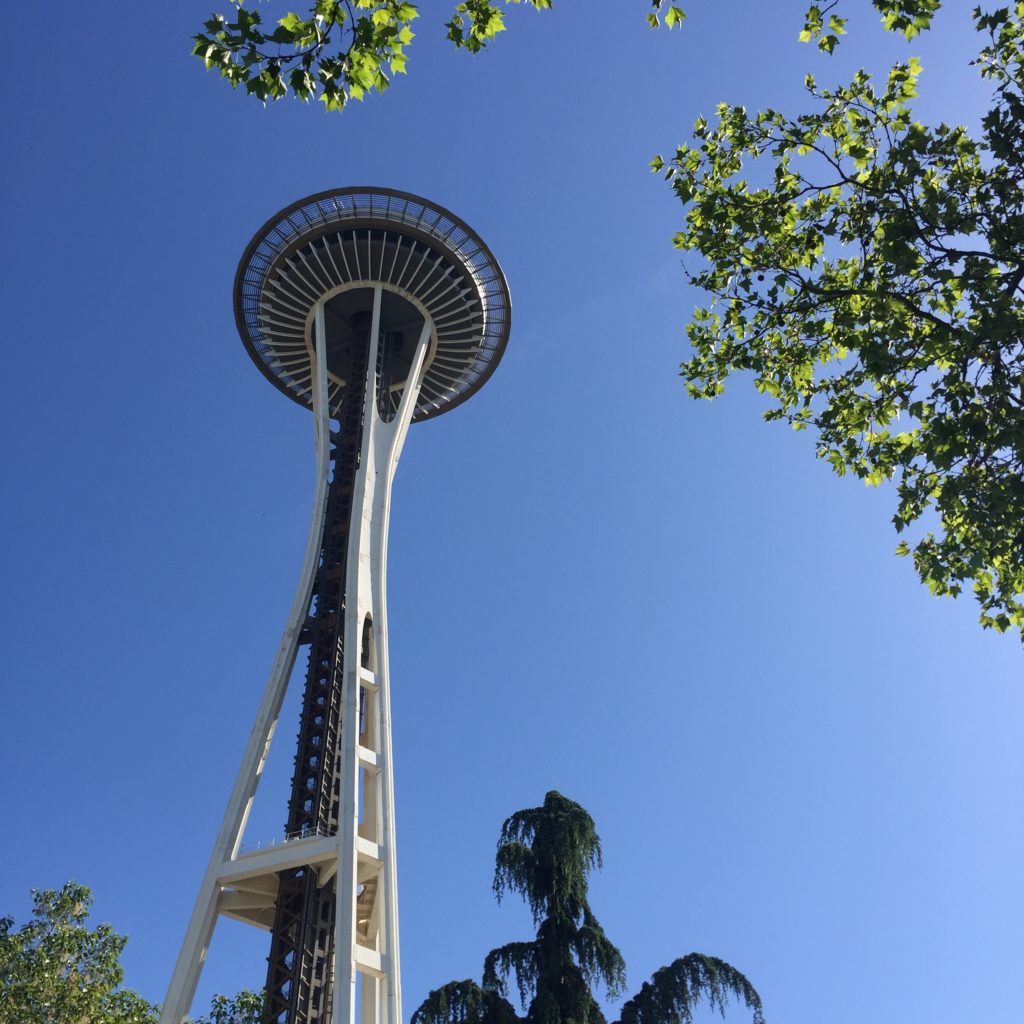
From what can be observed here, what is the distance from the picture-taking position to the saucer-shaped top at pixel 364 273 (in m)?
32.5

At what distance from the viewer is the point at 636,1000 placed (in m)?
22.4

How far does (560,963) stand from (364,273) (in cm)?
2182

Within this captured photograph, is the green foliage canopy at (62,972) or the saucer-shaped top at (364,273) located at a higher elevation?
the saucer-shaped top at (364,273)

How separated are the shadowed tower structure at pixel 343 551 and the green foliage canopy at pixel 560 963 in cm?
287

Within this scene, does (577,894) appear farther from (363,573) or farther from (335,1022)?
(363,573)

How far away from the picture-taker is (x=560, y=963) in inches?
890

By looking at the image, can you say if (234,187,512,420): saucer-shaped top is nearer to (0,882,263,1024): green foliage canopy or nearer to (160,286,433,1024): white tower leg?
(160,286,433,1024): white tower leg

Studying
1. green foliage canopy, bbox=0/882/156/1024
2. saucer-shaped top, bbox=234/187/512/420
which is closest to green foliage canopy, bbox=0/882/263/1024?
green foliage canopy, bbox=0/882/156/1024

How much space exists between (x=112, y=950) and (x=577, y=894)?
10.7 metres

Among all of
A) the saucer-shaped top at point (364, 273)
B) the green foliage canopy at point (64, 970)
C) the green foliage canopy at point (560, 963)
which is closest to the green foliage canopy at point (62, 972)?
the green foliage canopy at point (64, 970)

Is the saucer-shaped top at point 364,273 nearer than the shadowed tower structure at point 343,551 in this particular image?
No

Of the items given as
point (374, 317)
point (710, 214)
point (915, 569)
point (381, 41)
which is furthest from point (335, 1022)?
point (374, 317)

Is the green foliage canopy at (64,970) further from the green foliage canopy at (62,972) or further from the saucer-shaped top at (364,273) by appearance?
the saucer-shaped top at (364,273)

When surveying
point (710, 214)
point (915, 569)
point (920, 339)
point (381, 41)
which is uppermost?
point (710, 214)
